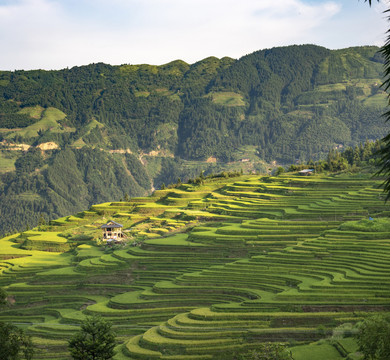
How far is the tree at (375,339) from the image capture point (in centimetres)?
2942

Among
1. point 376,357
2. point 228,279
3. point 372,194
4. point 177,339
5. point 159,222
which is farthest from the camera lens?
point 159,222

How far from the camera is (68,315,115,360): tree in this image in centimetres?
3997

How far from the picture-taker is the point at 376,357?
97.1 ft

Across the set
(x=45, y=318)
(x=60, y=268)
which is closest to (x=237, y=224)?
(x=60, y=268)

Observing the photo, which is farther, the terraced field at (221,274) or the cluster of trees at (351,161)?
the cluster of trees at (351,161)

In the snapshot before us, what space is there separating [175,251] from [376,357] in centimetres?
4883

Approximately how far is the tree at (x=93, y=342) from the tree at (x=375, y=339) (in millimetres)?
16896

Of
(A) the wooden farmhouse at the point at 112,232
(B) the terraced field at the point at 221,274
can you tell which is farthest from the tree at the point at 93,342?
(A) the wooden farmhouse at the point at 112,232

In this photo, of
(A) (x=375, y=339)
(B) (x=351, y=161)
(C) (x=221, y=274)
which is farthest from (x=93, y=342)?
(B) (x=351, y=161)

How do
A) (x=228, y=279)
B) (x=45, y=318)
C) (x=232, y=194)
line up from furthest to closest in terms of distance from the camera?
(x=232, y=194) < (x=45, y=318) < (x=228, y=279)

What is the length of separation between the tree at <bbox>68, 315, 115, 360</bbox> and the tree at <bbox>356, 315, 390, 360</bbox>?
16.9m

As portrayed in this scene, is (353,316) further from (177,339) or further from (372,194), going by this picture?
(372,194)

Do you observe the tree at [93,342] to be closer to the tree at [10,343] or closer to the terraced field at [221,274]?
the tree at [10,343]

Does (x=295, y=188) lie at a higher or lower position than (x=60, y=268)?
higher
